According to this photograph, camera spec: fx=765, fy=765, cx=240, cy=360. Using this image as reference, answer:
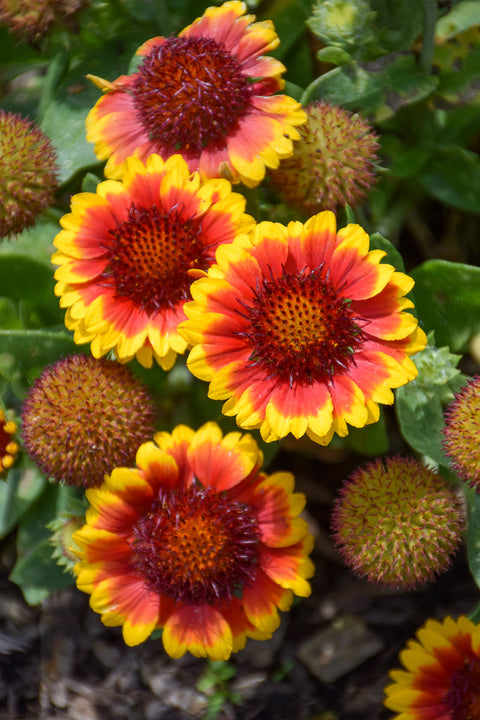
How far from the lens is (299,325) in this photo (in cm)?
172

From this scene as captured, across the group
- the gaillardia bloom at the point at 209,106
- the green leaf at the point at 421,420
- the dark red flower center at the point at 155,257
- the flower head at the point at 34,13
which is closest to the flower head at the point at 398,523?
the green leaf at the point at 421,420

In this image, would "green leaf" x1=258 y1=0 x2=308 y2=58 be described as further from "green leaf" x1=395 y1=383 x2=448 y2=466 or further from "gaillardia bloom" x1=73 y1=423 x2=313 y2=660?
"gaillardia bloom" x1=73 y1=423 x2=313 y2=660

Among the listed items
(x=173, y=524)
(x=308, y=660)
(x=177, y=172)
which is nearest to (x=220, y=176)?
(x=177, y=172)

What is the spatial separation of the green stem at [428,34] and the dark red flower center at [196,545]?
143 centimetres

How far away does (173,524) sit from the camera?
1847mm

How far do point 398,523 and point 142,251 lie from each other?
89 cm

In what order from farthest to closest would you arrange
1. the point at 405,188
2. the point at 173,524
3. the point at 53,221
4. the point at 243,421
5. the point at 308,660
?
the point at 405,188 → the point at 308,660 → the point at 53,221 → the point at 173,524 → the point at 243,421

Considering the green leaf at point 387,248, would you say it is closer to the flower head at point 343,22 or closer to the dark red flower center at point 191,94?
the dark red flower center at point 191,94

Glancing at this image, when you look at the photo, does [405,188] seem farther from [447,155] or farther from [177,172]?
[177,172]

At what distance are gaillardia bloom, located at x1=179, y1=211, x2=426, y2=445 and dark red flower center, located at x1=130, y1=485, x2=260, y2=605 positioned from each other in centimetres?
27

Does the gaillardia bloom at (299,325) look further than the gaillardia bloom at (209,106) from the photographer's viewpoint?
No

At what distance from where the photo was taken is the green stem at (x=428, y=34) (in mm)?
2146

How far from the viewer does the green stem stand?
2.15m

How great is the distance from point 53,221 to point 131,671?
1427mm
